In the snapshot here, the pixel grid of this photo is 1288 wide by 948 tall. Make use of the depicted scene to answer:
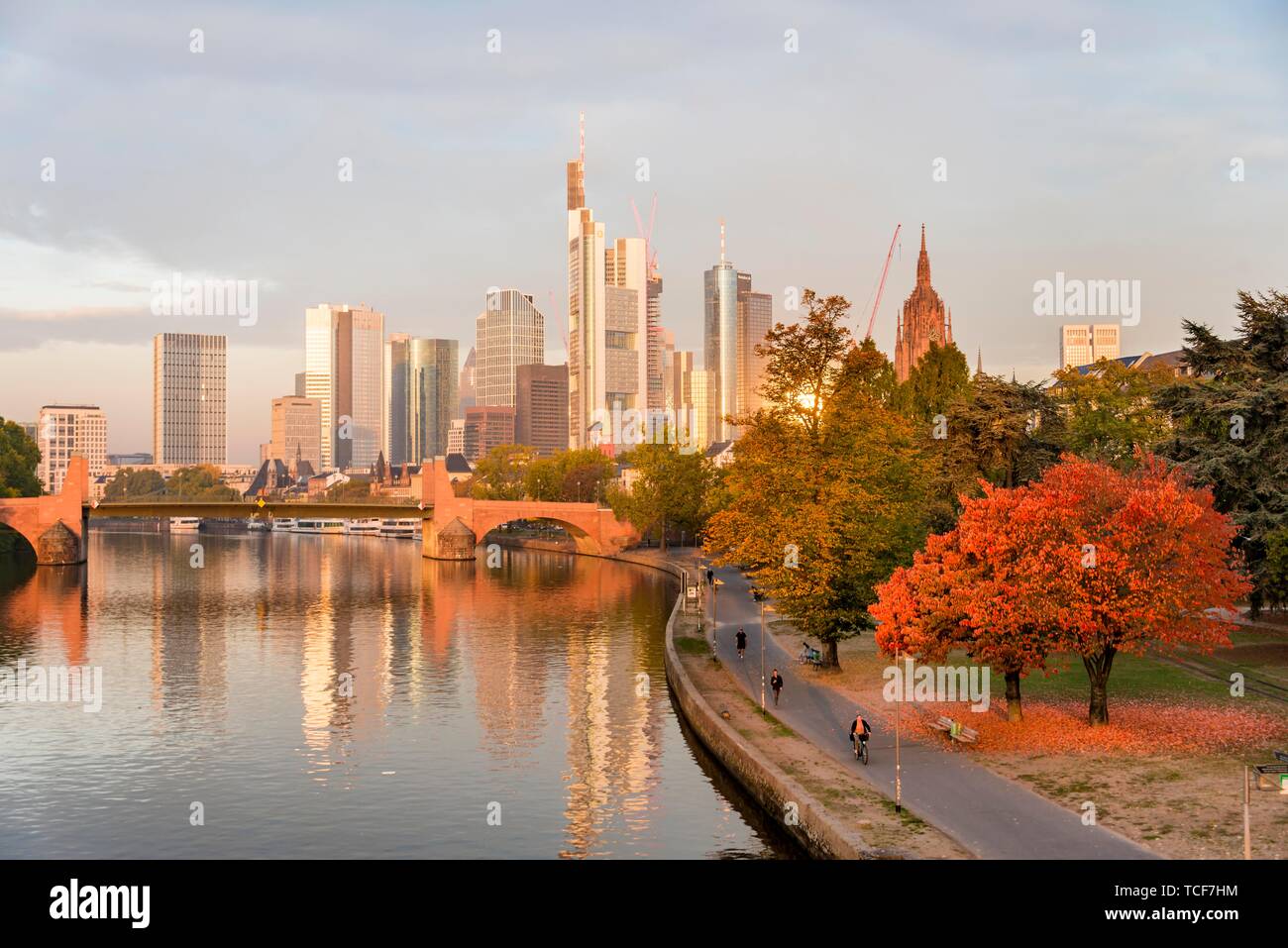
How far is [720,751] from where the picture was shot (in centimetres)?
3878

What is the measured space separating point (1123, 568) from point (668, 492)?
97591 mm

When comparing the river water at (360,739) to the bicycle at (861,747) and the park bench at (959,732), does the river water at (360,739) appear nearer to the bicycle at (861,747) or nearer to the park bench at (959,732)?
the bicycle at (861,747)

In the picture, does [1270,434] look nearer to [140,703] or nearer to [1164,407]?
[1164,407]

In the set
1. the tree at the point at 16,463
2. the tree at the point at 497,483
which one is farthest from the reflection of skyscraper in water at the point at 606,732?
the tree at the point at 497,483

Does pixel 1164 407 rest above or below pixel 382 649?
above

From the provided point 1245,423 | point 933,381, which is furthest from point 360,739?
point 933,381

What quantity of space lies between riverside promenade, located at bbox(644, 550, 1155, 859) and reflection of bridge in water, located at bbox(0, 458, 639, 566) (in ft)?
292

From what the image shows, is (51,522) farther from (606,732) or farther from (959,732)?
(959,732)

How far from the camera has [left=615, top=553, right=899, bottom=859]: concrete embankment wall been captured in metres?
27.2

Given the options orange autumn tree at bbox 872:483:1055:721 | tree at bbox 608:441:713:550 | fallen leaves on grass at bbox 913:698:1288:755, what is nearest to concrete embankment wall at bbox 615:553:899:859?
fallen leaves on grass at bbox 913:698:1288:755

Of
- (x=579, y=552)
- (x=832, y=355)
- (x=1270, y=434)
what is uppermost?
(x=832, y=355)

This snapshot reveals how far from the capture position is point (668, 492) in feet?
431
